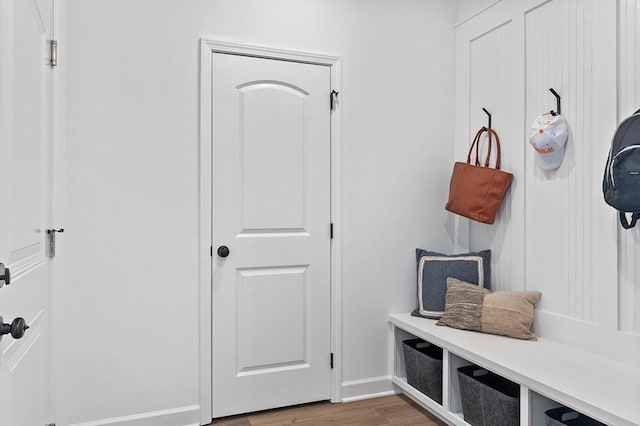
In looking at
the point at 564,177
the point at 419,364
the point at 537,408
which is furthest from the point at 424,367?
the point at 564,177

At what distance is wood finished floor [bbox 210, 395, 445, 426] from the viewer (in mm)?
2473

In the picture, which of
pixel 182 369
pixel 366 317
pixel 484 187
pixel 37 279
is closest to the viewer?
pixel 37 279

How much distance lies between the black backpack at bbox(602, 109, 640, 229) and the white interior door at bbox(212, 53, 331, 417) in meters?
1.45

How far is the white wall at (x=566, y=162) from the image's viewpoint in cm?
200

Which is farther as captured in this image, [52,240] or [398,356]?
[398,356]

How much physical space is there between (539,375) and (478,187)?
3.78 ft

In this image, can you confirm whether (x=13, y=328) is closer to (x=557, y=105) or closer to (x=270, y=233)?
(x=270, y=233)

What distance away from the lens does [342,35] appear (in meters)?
2.79

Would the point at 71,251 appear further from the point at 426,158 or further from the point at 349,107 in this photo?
the point at 426,158

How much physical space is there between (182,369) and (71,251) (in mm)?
828

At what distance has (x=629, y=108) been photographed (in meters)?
1.97

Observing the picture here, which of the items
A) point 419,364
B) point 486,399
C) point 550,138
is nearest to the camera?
point 486,399

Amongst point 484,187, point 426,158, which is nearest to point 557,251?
point 484,187

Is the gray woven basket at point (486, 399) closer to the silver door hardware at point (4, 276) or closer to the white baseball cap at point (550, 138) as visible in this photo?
the white baseball cap at point (550, 138)
